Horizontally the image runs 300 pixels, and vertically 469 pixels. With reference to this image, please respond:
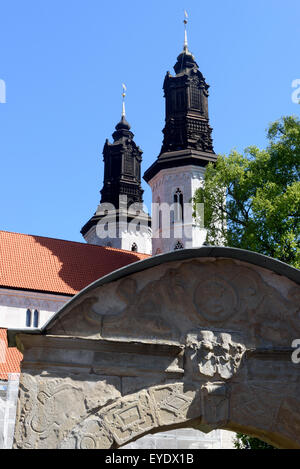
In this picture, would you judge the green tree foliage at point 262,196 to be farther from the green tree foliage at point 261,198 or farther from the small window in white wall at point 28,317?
the small window in white wall at point 28,317

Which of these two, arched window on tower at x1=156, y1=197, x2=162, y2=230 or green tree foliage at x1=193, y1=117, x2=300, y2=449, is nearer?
Answer: green tree foliage at x1=193, y1=117, x2=300, y2=449

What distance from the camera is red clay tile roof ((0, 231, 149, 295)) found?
1129 inches

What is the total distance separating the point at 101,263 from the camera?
31.5 metres

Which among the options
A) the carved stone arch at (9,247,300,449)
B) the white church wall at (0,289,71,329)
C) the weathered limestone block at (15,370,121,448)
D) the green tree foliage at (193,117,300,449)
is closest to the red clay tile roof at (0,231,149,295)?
the white church wall at (0,289,71,329)

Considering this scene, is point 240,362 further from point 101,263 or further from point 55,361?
point 101,263

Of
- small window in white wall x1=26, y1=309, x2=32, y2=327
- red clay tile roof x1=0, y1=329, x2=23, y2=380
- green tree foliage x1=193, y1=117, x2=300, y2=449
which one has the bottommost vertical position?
red clay tile roof x1=0, y1=329, x2=23, y2=380

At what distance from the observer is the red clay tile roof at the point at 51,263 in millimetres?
28672

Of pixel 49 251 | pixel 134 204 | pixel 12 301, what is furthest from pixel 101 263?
pixel 134 204

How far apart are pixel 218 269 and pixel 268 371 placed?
117 cm

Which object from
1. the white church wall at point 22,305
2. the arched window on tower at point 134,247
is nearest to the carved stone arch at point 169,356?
the white church wall at point 22,305

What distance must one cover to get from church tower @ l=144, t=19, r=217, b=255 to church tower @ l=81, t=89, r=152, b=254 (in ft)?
26.8

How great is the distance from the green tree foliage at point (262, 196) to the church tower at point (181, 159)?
34.6ft

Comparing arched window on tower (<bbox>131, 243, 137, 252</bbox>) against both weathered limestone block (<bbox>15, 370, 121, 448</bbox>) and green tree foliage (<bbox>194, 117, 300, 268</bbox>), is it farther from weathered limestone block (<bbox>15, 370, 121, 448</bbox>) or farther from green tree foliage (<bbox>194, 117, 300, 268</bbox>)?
weathered limestone block (<bbox>15, 370, 121, 448</bbox>)
